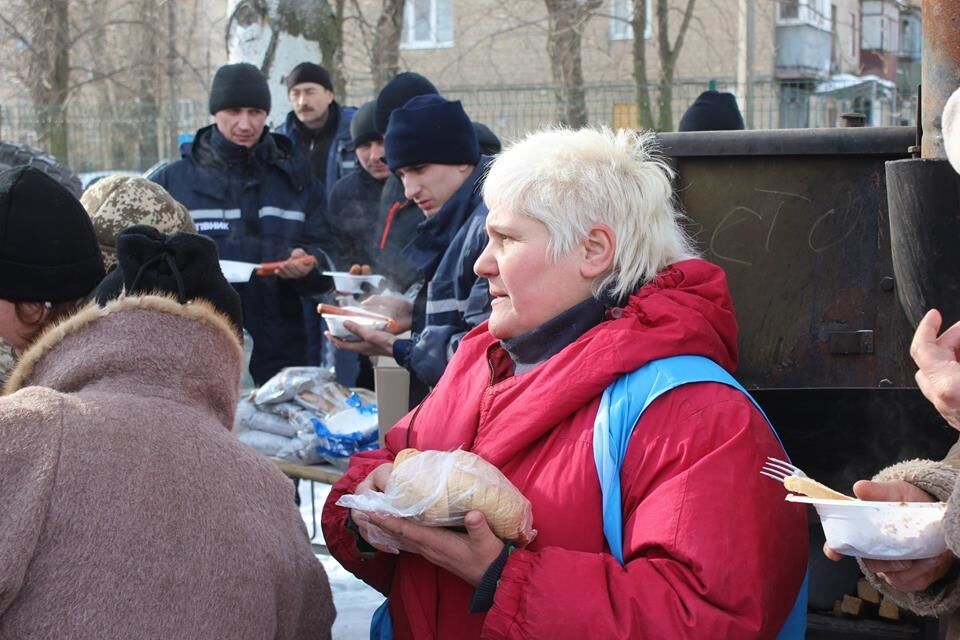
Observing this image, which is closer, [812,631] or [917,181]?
[917,181]

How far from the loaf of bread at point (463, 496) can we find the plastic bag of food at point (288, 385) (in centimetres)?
233

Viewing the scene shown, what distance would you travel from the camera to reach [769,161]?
3227 mm

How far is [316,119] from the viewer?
7.49 metres

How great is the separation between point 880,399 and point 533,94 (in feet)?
32.2

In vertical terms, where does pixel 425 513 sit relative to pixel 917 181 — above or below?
below

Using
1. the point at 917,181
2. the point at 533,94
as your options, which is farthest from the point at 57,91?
the point at 917,181

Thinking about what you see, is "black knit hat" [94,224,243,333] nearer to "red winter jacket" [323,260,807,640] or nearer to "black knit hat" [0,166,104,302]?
"black knit hat" [0,166,104,302]

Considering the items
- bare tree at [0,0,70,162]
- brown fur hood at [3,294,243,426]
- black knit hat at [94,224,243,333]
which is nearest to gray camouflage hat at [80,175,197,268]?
black knit hat at [94,224,243,333]

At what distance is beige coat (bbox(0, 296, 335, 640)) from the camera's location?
1.66 meters

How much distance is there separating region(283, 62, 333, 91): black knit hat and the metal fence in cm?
277

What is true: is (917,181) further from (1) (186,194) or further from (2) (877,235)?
(1) (186,194)

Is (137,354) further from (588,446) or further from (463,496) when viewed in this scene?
(588,446)

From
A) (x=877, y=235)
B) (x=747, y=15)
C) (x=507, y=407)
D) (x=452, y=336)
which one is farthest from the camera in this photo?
(x=747, y=15)

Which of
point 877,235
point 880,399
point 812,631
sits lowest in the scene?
point 812,631
